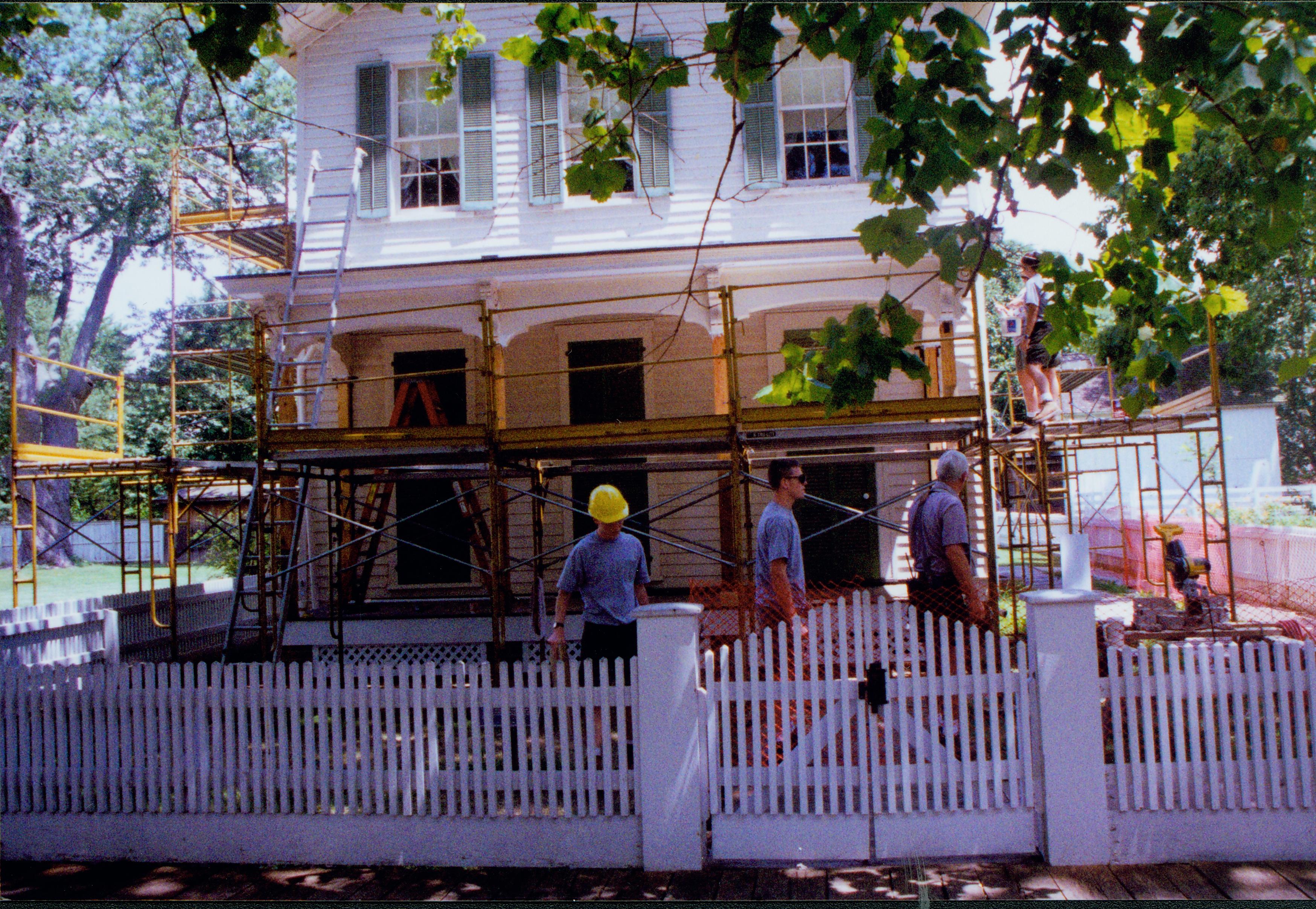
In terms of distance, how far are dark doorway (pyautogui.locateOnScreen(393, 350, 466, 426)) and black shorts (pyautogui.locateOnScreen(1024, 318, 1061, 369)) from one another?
7.15 metres

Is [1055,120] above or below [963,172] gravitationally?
above

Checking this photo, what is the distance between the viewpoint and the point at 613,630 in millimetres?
5695

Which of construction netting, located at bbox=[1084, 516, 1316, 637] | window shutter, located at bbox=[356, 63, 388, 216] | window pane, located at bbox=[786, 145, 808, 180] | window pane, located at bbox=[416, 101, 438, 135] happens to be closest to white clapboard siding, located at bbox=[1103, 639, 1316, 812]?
construction netting, located at bbox=[1084, 516, 1316, 637]

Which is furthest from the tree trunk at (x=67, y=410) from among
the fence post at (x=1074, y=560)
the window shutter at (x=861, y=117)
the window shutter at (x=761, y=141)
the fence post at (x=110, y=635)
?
the fence post at (x=1074, y=560)

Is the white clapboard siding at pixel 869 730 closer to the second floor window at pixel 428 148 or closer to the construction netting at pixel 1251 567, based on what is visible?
the construction netting at pixel 1251 567

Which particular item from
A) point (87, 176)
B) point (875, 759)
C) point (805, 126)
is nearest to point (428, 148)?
point (805, 126)

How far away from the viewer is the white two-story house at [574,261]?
11.0 m

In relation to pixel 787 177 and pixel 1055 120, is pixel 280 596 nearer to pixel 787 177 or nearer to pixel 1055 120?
pixel 787 177

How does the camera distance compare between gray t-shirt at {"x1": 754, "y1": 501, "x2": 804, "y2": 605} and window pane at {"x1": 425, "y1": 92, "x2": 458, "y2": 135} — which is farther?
window pane at {"x1": 425, "y1": 92, "x2": 458, "y2": 135}

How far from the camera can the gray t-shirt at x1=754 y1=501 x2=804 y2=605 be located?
552 cm

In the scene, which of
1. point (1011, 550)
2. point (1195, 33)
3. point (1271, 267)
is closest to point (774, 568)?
point (1195, 33)

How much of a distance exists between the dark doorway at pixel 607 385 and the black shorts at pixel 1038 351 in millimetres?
4958

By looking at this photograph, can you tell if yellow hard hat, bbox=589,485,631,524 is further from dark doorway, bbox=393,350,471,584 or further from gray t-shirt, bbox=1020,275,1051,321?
dark doorway, bbox=393,350,471,584

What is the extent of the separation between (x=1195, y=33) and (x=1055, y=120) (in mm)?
658
